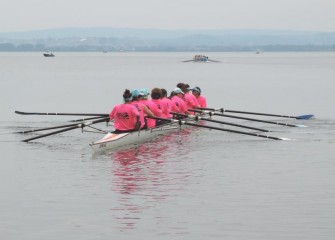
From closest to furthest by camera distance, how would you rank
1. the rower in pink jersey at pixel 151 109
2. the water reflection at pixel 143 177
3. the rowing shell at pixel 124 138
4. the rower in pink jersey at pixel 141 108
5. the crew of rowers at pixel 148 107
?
the water reflection at pixel 143 177 < the rowing shell at pixel 124 138 < the crew of rowers at pixel 148 107 < the rower in pink jersey at pixel 141 108 < the rower in pink jersey at pixel 151 109

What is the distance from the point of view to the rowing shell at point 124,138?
22.7 metres

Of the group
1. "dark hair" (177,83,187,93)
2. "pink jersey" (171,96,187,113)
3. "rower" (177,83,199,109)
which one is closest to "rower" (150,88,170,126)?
"pink jersey" (171,96,187,113)

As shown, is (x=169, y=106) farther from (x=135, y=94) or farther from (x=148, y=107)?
(x=135, y=94)

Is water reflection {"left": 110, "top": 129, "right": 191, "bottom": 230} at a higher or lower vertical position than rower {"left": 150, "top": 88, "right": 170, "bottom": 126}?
lower

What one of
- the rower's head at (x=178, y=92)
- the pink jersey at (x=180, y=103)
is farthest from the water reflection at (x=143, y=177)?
the rower's head at (x=178, y=92)

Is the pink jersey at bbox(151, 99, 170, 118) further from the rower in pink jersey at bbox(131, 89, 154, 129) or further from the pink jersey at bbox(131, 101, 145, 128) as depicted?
the pink jersey at bbox(131, 101, 145, 128)

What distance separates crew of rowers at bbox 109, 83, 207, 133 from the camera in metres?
23.5

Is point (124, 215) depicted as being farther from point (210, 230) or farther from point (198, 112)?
point (198, 112)

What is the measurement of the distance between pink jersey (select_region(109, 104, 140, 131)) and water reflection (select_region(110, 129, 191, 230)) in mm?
698

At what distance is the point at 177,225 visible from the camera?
47.9 ft

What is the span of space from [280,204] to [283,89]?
53461 mm

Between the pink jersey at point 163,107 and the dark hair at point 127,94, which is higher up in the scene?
the dark hair at point 127,94

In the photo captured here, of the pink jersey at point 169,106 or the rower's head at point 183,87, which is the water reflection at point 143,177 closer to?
the pink jersey at point 169,106

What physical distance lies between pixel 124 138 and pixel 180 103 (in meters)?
6.06
